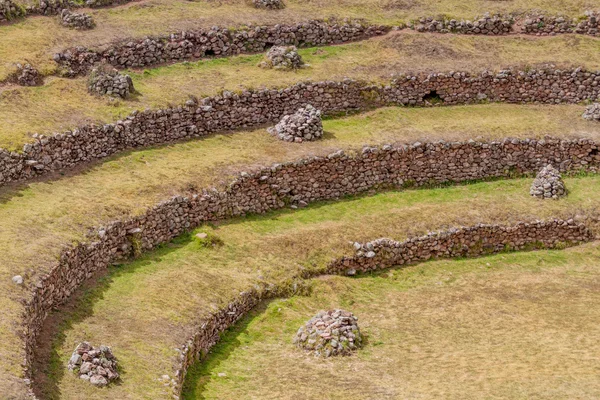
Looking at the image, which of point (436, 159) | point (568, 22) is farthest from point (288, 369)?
point (568, 22)

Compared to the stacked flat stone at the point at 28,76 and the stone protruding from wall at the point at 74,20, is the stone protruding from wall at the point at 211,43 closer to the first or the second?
the stacked flat stone at the point at 28,76

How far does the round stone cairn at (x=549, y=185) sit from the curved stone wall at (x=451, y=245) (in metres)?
2.45

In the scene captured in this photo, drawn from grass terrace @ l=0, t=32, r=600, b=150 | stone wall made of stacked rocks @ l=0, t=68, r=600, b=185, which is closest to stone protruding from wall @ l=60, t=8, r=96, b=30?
grass terrace @ l=0, t=32, r=600, b=150

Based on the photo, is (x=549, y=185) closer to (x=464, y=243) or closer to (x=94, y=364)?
(x=464, y=243)

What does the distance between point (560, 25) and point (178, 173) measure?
32.0 m

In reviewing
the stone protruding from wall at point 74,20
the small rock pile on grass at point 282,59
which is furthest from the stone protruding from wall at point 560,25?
the stone protruding from wall at point 74,20

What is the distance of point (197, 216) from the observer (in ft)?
169

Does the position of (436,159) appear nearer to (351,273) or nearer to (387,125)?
(387,125)

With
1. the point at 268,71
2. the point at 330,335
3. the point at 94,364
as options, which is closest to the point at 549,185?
the point at 268,71

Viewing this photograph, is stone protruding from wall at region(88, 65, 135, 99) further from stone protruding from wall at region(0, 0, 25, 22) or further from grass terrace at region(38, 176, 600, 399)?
grass terrace at region(38, 176, 600, 399)

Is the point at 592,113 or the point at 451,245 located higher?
the point at 592,113

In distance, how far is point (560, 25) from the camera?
Result: 236ft

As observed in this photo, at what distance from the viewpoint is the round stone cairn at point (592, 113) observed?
63688mm

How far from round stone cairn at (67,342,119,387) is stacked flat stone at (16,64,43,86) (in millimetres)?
23326
